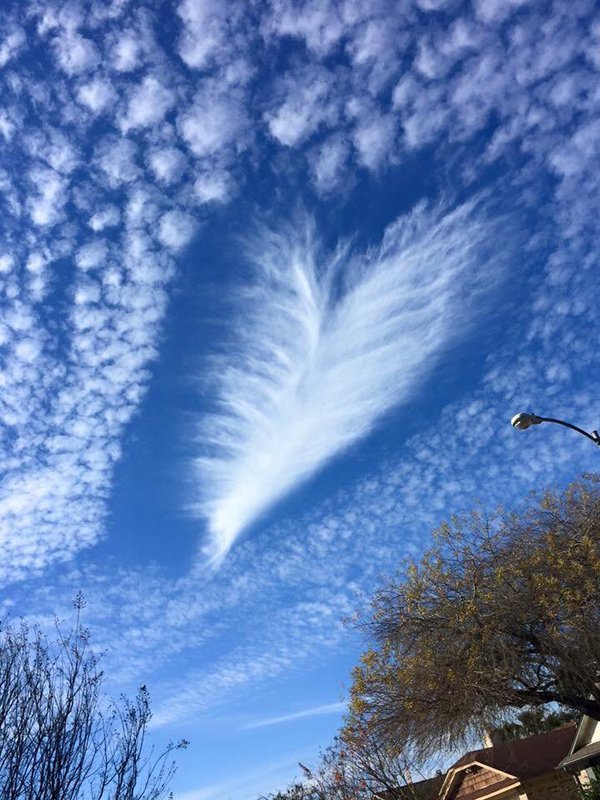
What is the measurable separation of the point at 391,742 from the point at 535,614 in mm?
4767

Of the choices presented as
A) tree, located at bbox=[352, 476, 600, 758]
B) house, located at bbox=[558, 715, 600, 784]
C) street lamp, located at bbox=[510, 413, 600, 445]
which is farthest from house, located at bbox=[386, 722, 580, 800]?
street lamp, located at bbox=[510, 413, 600, 445]

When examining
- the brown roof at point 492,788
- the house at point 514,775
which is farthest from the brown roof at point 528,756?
the brown roof at point 492,788

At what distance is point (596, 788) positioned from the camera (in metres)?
21.7

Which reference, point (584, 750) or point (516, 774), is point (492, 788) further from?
point (584, 750)

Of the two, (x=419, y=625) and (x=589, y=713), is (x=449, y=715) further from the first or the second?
(x=589, y=713)

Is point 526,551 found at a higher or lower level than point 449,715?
higher

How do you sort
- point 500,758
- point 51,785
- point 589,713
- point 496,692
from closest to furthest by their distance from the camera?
point 51,785, point 496,692, point 589,713, point 500,758

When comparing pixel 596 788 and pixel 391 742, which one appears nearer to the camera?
pixel 391 742

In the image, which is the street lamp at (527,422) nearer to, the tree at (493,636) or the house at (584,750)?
the tree at (493,636)

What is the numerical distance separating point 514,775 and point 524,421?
23238 millimetres

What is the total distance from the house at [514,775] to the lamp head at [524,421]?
2027cm

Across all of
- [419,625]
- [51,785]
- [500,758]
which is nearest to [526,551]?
[419,625]

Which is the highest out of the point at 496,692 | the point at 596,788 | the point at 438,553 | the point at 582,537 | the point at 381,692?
the point at 438,553

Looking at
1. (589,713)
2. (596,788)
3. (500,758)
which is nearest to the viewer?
(589,713)
